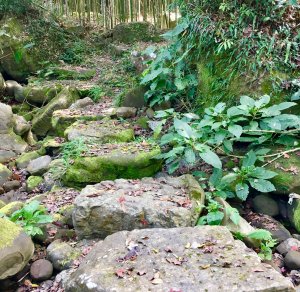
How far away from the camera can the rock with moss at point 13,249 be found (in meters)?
2.83

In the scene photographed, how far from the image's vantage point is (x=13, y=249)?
9.45ft

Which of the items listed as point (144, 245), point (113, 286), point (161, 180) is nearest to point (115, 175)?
point (161, 180)

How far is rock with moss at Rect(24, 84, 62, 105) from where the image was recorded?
24.0 ft

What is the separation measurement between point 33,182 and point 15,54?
4312 mm

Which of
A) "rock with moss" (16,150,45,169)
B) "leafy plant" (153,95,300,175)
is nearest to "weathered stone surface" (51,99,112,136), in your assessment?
"rock with moss" (16,150,45,169)

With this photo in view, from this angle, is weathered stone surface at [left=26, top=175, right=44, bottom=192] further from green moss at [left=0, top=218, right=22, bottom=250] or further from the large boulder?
the large boulder

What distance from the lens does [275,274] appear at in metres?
2.34

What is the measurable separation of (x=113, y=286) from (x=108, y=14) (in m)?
8.97

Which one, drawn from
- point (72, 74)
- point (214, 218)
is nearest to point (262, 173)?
point (214, 218)

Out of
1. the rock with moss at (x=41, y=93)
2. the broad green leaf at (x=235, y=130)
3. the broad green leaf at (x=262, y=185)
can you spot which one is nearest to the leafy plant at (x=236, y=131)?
the broad green leaf at (x=235, y=130)

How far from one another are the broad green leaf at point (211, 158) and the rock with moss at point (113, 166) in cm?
60

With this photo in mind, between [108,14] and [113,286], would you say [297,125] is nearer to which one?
[113,286]

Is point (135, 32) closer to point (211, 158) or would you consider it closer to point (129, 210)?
point (211, 158)

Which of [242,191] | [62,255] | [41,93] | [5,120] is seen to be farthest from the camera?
[41,93]
